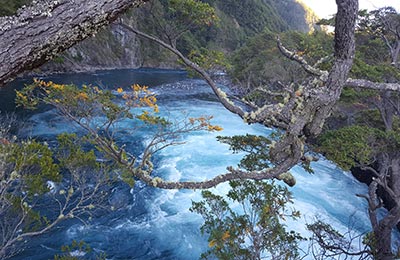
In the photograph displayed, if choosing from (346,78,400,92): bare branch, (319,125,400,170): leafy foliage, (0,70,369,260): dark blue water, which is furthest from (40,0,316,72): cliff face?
(346,78,400,92): bare branch

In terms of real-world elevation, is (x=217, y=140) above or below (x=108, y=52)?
above

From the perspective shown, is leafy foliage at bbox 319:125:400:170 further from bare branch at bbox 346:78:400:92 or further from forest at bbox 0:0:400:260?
bare branch at bbox 346:78:400:92

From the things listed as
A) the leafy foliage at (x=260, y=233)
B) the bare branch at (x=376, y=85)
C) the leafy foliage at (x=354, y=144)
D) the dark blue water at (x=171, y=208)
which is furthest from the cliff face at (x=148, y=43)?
the bare branch at (x=376, y=85)

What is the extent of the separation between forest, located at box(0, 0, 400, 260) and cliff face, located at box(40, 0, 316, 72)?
19.8 feet

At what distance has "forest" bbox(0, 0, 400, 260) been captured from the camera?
1280 mm

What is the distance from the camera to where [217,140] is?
9062 millimetres

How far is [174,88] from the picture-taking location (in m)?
28.4

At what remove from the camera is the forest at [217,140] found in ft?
4.20

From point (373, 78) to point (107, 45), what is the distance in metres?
38.0

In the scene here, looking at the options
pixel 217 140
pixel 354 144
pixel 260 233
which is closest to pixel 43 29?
pixel 260 233

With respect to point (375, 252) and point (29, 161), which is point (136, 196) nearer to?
point (29, 161)

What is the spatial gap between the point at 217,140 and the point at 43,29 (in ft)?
26.6

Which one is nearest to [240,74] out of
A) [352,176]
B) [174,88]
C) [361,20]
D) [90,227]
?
[174,88]

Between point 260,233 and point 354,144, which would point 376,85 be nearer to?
point 260,233
